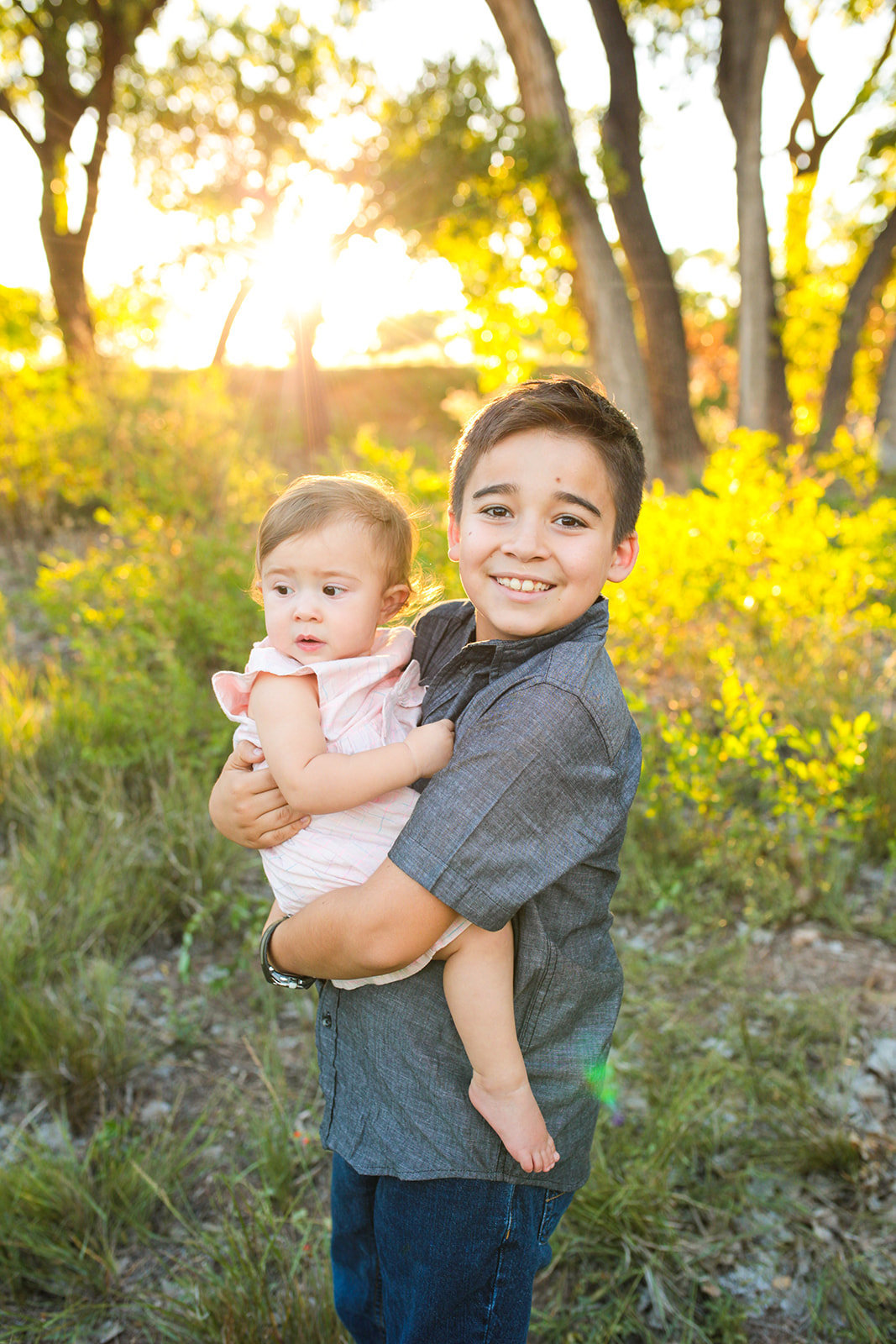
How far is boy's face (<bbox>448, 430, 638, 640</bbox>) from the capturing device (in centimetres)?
127

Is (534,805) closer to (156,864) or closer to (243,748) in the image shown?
(243,748)

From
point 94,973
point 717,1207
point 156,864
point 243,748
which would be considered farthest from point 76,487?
point 717,1207

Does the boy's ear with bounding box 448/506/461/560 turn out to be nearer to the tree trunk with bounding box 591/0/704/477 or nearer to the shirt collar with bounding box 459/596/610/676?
the shirt collar with bounding box 459/596/610/676

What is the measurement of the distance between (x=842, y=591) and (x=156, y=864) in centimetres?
291

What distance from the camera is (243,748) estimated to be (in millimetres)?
1485

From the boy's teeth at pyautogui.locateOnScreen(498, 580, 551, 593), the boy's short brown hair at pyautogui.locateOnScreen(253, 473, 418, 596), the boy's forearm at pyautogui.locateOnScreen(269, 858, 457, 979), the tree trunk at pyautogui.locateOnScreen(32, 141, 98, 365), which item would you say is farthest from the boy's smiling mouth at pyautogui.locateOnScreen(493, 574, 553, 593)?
the tree trunk at pyautogui.locateOnScreen(32, 141, 98, 365)

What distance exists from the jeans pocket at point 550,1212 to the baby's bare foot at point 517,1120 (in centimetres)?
16

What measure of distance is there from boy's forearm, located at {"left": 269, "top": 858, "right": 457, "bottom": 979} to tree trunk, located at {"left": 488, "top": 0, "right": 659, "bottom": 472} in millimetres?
5522

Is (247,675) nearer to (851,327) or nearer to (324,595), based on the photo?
(324,595)

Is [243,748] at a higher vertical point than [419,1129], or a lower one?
higher

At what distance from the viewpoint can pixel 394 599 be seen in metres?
1.63

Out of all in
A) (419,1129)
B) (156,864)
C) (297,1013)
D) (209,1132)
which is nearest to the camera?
(419,1129)

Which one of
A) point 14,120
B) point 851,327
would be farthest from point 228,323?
point 851,327

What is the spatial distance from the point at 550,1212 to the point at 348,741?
0.81 m
